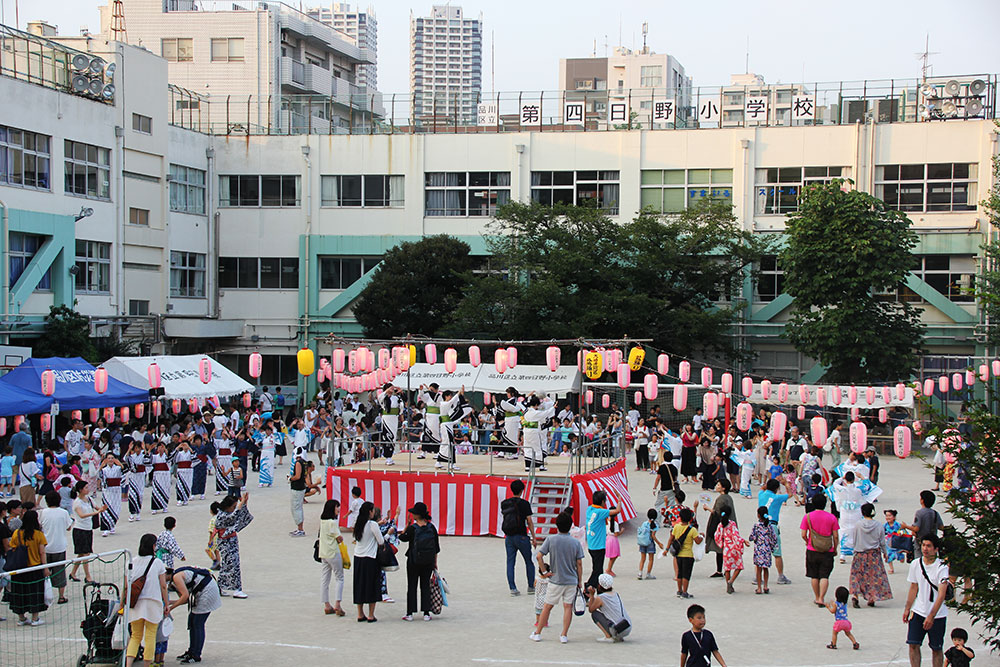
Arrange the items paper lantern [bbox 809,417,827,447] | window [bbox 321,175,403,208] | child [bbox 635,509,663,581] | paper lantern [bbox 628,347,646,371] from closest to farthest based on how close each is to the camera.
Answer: child [bbox 635,509,663,581]
paper lantern [bbox 809,417,827,447]
paper lantern [bbox 628,347,646,371]
window [bbox 321,175,403,208]

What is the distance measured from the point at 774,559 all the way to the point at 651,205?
25.2 metres

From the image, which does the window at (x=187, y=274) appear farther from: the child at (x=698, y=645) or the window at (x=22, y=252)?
the child at (x=698, y=645)

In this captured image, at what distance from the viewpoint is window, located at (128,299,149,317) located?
3947 centimetres

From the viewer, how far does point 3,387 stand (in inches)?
955

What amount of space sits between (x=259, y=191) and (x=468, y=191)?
922 cm

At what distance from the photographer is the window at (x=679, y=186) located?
136ft

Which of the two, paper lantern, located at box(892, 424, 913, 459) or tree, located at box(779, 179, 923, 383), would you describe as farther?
tree, located at box(779, 179, 923, 383)

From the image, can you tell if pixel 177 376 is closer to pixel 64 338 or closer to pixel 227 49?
pixel 64 338

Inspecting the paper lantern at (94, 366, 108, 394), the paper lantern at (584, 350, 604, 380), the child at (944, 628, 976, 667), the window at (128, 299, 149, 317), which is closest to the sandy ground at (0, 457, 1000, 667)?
the child at (944, 628, 976, 667)

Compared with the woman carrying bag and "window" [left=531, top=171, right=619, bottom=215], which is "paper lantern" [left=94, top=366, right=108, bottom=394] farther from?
"window" [left=531, top=171, right=619, bottom=215]

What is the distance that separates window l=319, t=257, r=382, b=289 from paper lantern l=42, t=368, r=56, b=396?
66.2 feet

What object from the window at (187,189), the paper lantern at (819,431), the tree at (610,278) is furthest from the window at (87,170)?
the paper lantern at (819,431)

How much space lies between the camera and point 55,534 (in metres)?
13.7

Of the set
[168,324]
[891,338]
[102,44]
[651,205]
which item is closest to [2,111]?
[102,44]
